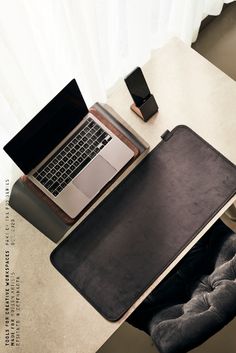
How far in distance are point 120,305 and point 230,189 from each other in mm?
470

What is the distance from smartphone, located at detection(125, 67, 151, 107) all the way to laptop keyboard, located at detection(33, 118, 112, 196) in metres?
0.14

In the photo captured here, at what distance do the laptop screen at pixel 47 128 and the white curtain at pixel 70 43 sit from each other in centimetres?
20

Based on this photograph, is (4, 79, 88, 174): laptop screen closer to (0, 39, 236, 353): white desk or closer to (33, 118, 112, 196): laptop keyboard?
(33, 118, 112, 196): laptop keyboard

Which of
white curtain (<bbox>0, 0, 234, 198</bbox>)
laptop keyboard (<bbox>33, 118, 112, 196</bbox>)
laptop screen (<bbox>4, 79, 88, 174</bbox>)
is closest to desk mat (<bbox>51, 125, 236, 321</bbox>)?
laptop keyboard (<bbox>33, 118, 112, 196</bbox>)

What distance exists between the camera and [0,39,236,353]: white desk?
52.4 inches

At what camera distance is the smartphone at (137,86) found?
130 cm

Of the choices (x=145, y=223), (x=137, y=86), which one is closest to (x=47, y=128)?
(x=137, y=86)

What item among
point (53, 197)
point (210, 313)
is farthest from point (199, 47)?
point (210, 313)

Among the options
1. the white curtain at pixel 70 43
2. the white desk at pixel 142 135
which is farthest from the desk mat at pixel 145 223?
the white curtain at pixel 70 43

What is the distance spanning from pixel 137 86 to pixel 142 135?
0.55 feet

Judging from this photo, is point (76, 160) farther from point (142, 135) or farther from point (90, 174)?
point (142, 135)

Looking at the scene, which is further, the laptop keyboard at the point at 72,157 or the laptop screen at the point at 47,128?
the laptop keyboard at the point at 72,157

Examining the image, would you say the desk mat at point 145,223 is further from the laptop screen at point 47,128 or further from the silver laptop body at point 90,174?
the laptop screen at point 47,128

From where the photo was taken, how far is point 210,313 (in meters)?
1.18
